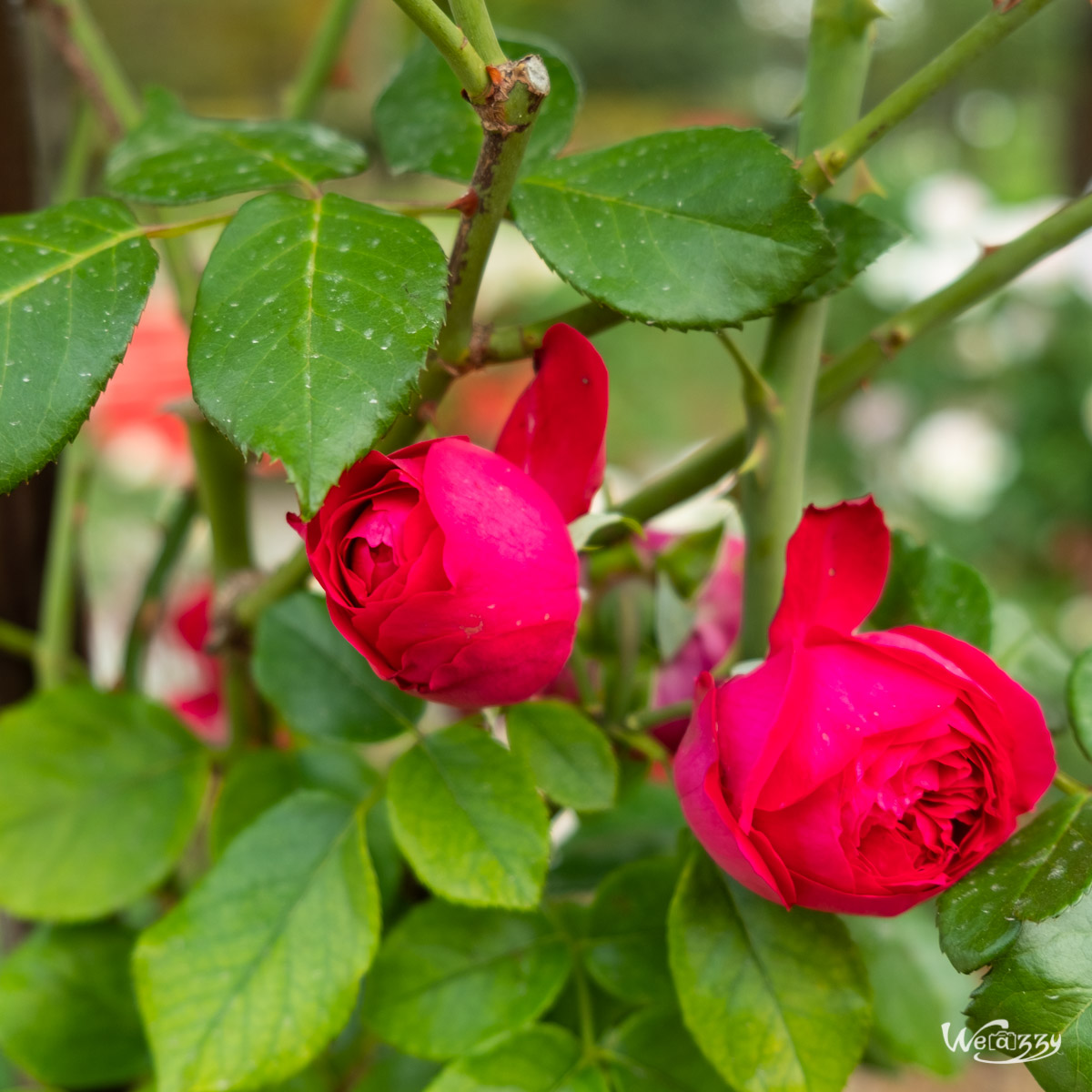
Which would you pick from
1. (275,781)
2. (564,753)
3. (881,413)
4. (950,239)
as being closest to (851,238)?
(564,753)

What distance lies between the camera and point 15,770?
1.14 feet

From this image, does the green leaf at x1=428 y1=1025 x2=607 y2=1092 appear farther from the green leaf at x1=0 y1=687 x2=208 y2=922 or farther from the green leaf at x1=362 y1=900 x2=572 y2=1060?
the green leaf at x1=0 y1=687 x2=208 y2=922

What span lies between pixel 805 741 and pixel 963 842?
0.15 feet

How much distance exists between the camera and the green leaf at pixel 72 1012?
0.35 metres

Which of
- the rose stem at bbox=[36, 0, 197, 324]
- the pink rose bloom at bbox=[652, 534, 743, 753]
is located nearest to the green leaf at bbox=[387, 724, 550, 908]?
the pink rose bloom at bbox=[652, 534, 743, 753]

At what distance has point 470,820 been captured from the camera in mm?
245

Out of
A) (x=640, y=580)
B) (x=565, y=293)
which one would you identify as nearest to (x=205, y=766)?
(x=640, y=580)

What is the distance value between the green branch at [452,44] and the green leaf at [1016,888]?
0.19m

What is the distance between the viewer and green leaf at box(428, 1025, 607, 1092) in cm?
26

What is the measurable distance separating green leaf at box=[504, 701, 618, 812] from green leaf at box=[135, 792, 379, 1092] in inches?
2.2

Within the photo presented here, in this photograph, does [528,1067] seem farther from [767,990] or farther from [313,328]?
[313,328]

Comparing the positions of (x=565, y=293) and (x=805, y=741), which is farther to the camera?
(x=565, y=293)

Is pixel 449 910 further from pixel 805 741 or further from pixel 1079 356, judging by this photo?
pixel 1079 356

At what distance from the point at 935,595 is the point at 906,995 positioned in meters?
0.17
